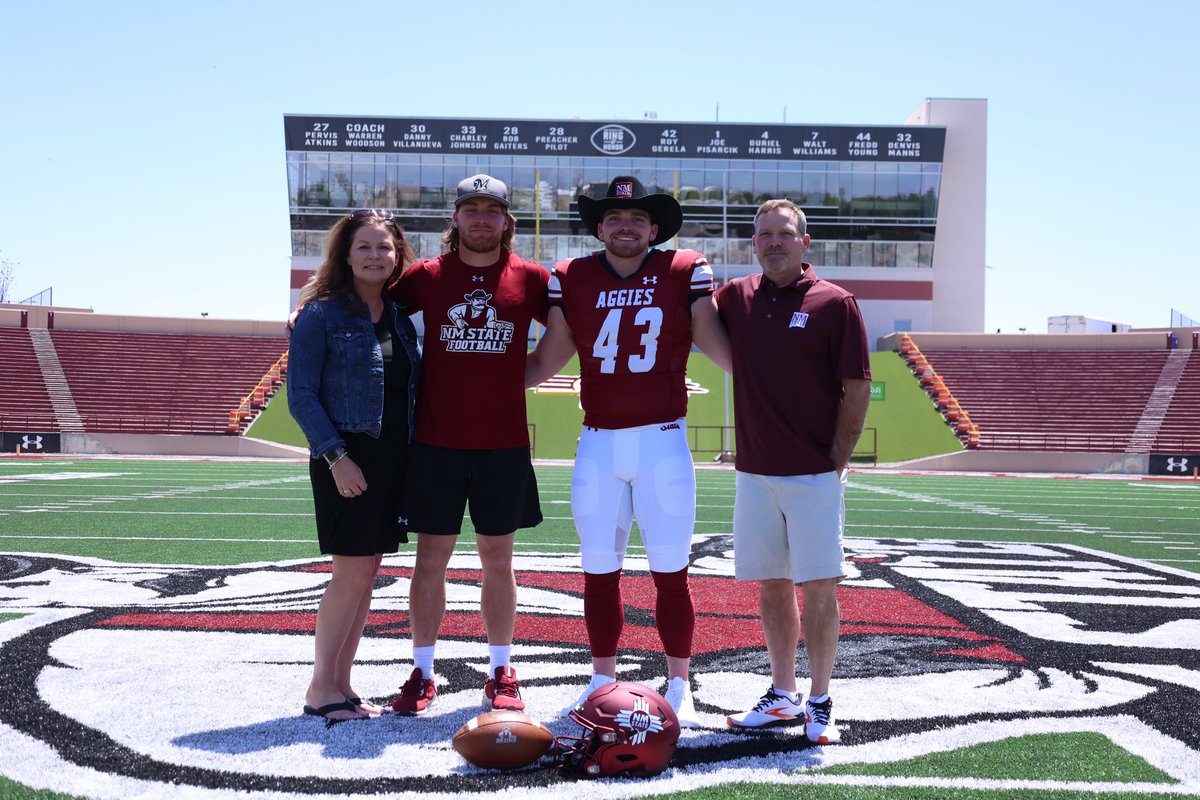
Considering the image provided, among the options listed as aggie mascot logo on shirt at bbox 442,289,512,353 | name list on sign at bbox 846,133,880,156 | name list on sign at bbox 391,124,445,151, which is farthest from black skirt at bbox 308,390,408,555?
name list on sign at bbox 846,133,880,156

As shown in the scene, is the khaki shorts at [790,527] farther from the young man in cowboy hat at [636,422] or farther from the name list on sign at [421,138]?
the name list on sign at [421,138]

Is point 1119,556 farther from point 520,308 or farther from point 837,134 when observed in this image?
point 837,134

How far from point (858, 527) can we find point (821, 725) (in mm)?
7722

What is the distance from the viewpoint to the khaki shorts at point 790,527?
3.83m

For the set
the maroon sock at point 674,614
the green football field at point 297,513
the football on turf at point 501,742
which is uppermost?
the maroon sock at point 674,614

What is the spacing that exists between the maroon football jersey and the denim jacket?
82cm

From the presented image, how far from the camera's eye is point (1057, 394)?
3150 cm

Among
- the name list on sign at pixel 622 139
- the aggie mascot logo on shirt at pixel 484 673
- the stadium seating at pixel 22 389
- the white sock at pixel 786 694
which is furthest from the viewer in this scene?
the name list on sign at pixel 622 139

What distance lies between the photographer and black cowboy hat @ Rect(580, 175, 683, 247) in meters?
4.04

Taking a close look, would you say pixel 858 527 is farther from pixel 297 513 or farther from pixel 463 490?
pixel 463 490

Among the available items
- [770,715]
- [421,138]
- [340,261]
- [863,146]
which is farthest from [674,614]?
[863,146]

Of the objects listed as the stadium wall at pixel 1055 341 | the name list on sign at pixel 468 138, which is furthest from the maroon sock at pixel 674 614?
the name list on sign at pixel 468 138

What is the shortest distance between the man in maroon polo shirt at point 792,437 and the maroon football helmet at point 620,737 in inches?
23.3

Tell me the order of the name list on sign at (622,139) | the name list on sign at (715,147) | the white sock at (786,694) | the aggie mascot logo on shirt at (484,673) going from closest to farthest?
the aggie mascot logo on shirt at (484,673) < the white sock at (786,694) < the name list on sign at (622,139) < the name list on sign at (715,147)
